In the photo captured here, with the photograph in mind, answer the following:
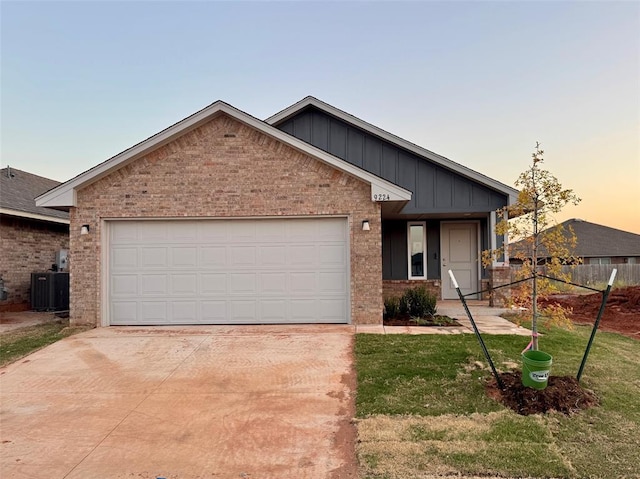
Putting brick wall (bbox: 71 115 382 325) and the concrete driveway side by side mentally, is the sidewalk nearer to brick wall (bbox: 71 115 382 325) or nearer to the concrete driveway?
brick wall (bbox: 71 115 382 325)

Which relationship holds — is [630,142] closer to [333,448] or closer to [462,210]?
[462,210]

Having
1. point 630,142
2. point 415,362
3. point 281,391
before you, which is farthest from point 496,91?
point 281,391

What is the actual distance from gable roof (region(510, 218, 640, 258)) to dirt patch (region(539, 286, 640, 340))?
1877 centimetres

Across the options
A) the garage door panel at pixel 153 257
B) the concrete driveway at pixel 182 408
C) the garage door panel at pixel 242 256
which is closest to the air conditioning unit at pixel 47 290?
the garage door panel at pixel 153 257

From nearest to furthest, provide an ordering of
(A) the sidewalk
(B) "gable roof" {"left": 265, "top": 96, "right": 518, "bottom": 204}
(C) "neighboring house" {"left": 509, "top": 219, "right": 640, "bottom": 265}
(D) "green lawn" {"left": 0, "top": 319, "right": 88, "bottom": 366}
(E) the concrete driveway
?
(E) the concrete driveway, (D) "green lawn" {"left": 0, "top": 319, "right": 88, "bottom": 366}, (A) the sidewalk, (B) "gable roof" {"left": 265, "top": 96, "right": 518, "bottom": 204}, (C) "neighboring house" {"left": 509, "top": 219, "right": 640, "bottom": 265}

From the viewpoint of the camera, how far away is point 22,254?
12914 mm

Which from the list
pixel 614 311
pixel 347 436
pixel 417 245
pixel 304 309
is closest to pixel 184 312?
pixel 304 309

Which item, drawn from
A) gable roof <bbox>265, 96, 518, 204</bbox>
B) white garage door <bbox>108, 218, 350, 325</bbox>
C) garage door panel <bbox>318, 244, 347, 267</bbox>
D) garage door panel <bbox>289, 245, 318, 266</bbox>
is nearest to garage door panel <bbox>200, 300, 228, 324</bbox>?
white garage door <bbox>108, 218, 350, 325</bbox>

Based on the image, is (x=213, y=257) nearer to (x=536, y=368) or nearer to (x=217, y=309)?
(x=217, y=309)

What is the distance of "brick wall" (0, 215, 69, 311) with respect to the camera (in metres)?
12.3

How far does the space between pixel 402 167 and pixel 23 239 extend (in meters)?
12.3

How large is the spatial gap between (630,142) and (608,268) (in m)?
9.30

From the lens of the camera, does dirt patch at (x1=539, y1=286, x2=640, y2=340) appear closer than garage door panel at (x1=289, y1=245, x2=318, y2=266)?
No

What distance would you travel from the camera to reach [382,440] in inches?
155
